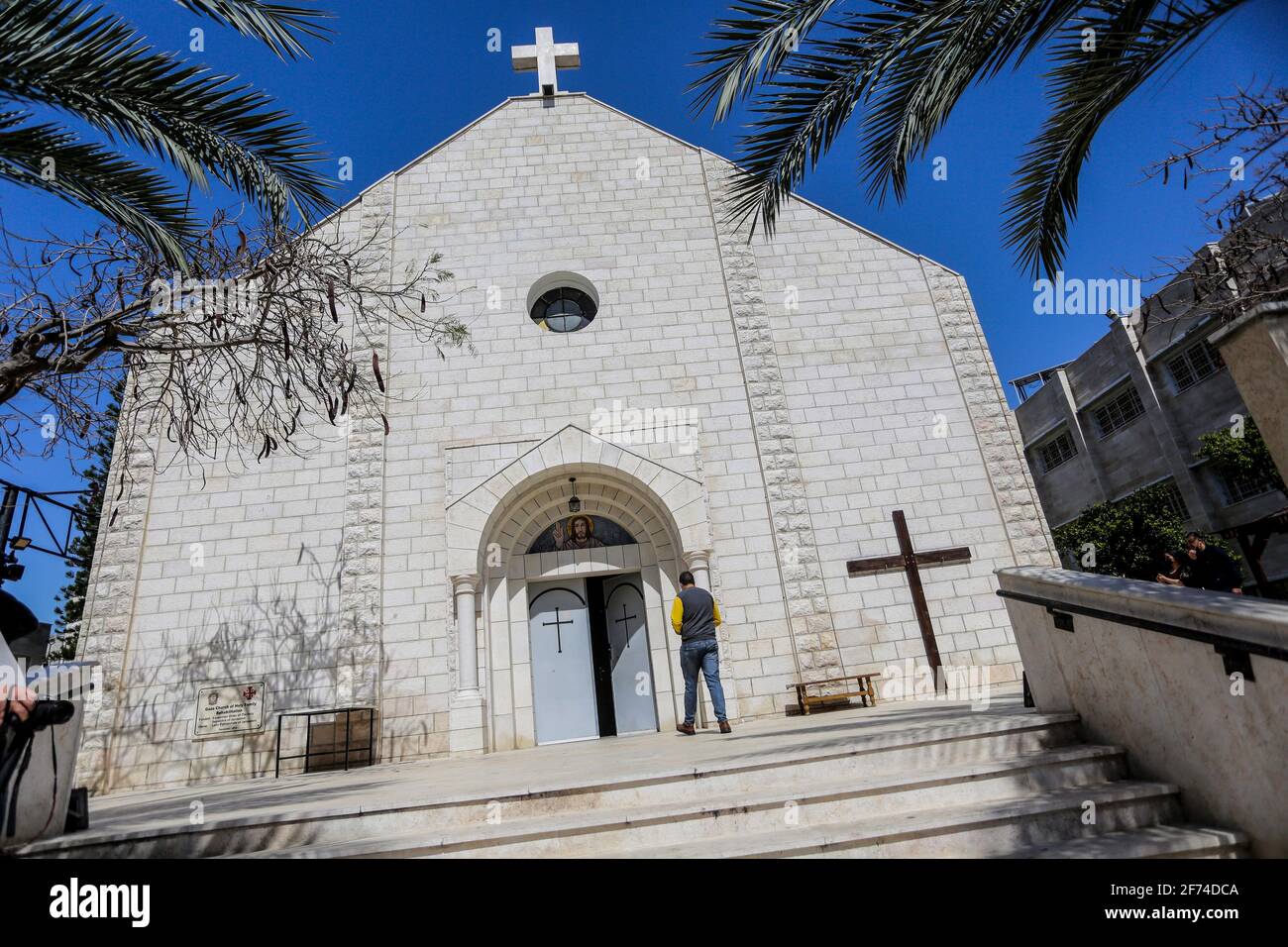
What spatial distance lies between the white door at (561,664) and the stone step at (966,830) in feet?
19.9

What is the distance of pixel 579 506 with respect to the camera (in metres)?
9.50

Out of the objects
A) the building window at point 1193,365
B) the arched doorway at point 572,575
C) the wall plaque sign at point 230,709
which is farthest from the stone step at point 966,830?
the building window at point 1193,365

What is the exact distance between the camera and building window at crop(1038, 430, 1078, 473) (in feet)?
77.2

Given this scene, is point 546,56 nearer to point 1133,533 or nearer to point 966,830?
point 966,830

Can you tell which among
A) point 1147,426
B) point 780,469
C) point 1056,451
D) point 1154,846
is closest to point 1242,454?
point 1147,426

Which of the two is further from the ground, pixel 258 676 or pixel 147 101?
pixel 147 101

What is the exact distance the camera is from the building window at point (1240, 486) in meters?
16.6

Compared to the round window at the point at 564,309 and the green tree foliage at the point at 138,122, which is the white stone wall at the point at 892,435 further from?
the green tree foliage at the point at 138,122

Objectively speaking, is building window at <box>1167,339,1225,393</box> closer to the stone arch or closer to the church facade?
the church facade

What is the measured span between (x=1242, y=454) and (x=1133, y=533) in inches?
115

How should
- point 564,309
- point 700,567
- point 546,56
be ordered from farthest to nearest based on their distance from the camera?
1. point 546,56
2. point 564,309
3. point 700,567
